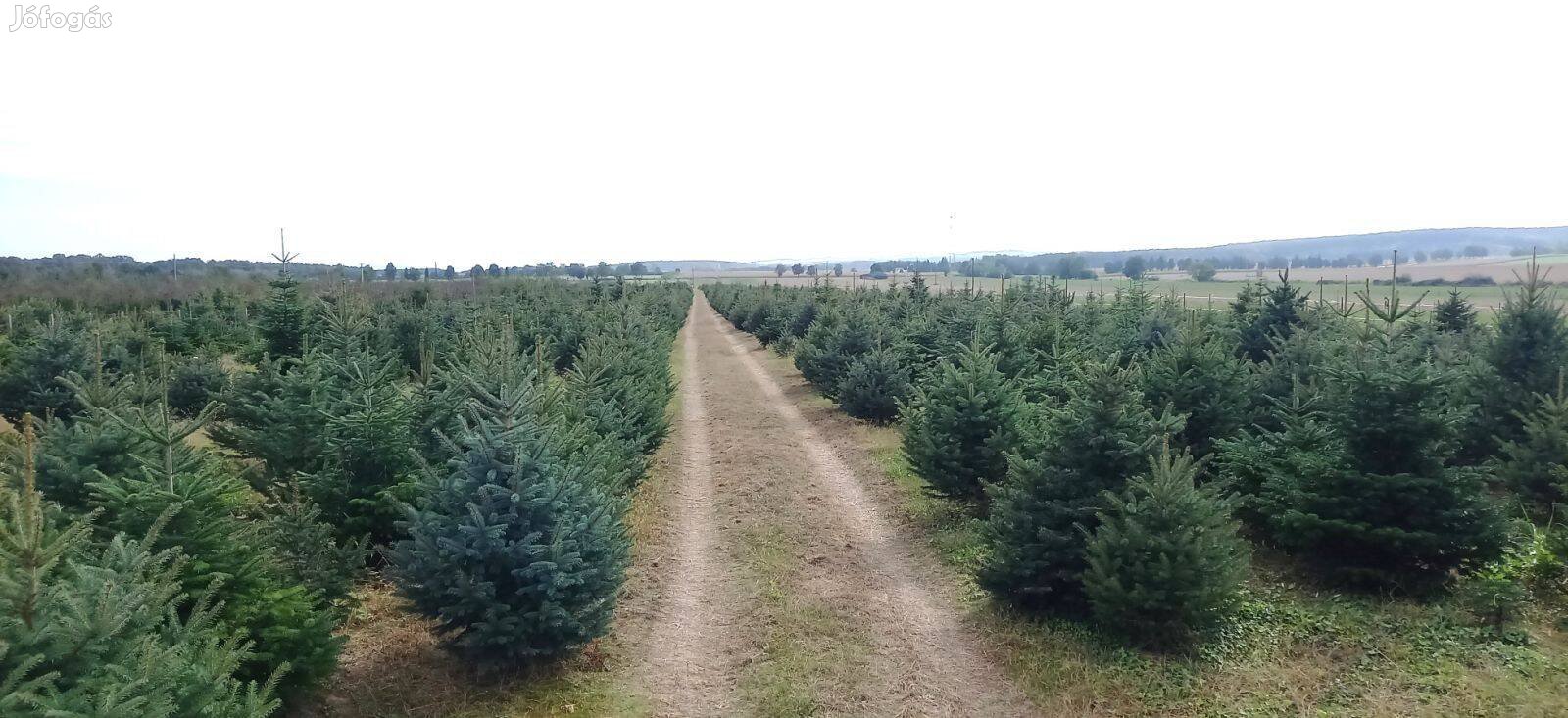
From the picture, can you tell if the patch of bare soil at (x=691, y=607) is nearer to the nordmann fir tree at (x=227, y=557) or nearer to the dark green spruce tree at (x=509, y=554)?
the dark green spruce tree at (x=509, y=554)

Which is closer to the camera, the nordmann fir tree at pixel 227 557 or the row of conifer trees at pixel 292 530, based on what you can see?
the row of conifer trees at pixel 292 530

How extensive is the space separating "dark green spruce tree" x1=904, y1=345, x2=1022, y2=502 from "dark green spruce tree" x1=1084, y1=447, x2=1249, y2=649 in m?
4.31

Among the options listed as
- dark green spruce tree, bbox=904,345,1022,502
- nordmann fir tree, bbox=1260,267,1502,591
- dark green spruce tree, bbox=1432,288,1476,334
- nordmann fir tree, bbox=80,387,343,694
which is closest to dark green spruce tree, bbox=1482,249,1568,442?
nordmann fir tree, bbox=1260,267,1502,591

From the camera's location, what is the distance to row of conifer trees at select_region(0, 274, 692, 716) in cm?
453

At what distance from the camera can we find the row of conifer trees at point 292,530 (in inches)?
178

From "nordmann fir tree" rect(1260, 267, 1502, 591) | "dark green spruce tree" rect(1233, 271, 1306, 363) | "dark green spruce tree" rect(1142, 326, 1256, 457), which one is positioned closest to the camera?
"nordmann fir tree" rect(1260, 267, 1502, 591)

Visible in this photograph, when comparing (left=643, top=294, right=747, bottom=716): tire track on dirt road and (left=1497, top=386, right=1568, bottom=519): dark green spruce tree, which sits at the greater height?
(left=1497, top=386, right=1568, bottom=519): dark green spruce tree

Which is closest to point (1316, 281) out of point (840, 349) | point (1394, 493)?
point (840, 349)

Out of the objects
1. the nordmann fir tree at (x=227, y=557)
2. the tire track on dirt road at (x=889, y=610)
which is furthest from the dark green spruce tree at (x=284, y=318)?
the nordmann fir tree at (x=227, y=557)

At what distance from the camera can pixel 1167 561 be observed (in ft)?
26.2

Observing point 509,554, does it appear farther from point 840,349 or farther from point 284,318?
point 840,349

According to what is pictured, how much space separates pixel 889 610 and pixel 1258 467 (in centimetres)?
569

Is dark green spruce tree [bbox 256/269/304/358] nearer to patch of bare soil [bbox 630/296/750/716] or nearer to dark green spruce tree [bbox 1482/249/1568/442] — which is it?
patch of bare soil [bbox 630/296/750/716]

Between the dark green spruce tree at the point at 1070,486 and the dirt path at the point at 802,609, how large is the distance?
39.6 inches
